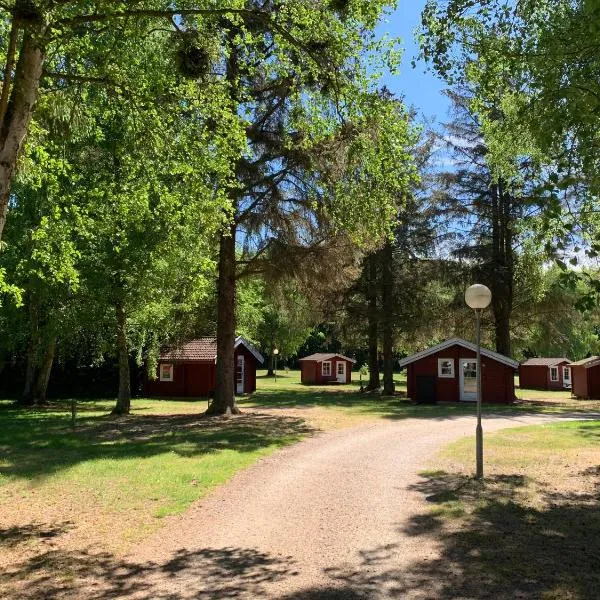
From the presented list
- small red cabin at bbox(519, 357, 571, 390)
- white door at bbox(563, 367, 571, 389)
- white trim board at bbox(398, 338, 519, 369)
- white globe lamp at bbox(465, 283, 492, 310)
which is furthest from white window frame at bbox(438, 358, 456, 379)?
white door at bbox(563, 367, 571, 389)

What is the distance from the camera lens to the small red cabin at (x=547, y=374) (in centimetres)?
4384

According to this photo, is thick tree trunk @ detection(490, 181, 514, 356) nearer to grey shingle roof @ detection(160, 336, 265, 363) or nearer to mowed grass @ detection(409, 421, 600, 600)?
grey shingle roof @ detection(160, 336, 265, 363)

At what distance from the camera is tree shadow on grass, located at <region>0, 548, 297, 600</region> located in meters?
4.96

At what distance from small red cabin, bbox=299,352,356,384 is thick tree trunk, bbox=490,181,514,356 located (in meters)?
20.9

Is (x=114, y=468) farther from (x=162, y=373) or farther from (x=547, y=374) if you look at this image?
(x=547, y=374)

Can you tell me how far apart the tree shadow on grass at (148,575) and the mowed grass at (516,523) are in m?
1.57

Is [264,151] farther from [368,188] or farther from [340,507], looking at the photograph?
[340,507]

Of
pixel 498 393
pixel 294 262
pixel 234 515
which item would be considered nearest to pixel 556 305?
pixel 498 393

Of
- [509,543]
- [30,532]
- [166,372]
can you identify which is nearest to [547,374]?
[166,372]

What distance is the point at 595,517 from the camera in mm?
7270

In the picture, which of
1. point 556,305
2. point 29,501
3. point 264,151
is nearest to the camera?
point 29,501

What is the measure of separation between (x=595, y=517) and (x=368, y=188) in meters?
7.70

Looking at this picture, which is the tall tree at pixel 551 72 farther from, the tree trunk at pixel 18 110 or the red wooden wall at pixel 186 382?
the red wooden wall at pixel 186 382

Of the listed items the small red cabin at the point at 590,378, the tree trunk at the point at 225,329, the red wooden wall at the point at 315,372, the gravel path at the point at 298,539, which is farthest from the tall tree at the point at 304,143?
the red wooden wall at the point at 315,372
